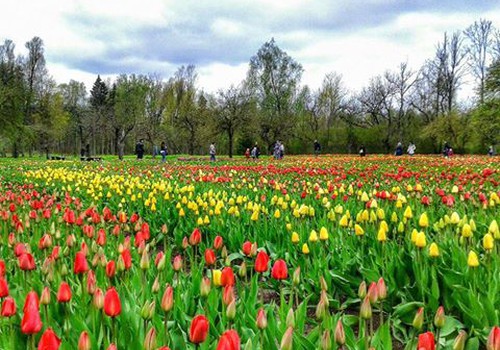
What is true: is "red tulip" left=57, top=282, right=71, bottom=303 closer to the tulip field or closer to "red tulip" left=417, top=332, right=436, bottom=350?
the tulip field

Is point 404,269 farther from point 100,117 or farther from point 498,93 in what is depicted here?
point 100,117

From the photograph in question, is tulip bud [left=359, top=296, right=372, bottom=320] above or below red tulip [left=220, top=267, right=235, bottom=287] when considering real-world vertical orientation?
below

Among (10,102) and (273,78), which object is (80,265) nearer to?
(10,102)

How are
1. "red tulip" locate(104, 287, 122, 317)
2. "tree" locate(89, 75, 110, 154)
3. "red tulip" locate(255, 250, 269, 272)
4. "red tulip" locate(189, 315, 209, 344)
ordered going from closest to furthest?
"red tulip" locate(189, 315, 209, 344), "red tulip" locate(104, 287, 122, 317), "red tulip" locate(255, 250, 269, 272), "tree" locate(89, 75, 110, 154)

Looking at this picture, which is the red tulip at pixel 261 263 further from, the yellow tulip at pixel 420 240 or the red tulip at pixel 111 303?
the yellow tulip at pixel 420 240

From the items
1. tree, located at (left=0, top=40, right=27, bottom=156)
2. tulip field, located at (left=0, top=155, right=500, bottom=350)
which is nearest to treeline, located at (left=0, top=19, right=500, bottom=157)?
tree, located at (left=0, top=40, right=27, bottom=156)

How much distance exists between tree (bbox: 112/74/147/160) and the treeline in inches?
5.7

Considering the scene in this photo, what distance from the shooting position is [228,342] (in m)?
1.39

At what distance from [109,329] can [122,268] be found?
520 millimetres

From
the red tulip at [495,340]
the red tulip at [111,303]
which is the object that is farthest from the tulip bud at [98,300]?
the red tulip at [495,340]

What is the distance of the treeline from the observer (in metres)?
41.4

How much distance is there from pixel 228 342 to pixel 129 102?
199ft

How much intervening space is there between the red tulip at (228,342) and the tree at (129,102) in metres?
54.3

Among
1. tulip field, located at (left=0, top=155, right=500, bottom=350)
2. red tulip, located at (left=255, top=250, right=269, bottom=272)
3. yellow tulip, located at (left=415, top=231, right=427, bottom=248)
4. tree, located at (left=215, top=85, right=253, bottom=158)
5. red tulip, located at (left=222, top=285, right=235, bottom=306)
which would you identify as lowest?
tulip field, located at (left=0, top=155, right=500, bottom=350)
